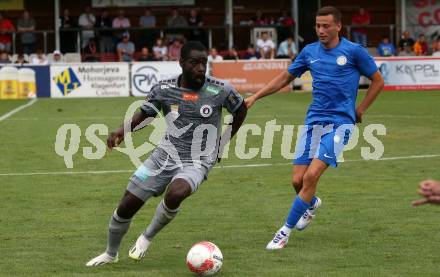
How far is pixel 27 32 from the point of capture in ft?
131

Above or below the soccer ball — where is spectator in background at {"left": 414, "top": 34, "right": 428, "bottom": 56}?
above

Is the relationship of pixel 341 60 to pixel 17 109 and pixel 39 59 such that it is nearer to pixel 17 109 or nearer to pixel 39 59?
pixel 17 109

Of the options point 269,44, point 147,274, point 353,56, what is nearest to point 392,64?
point 269,44

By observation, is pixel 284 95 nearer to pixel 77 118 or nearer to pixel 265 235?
pixel 77 118

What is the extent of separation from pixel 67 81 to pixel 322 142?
78.4ft

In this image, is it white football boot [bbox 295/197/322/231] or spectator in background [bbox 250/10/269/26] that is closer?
white football boot [bbox 295/197/322/231]

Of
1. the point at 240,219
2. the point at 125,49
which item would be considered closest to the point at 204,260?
the point at 240,219

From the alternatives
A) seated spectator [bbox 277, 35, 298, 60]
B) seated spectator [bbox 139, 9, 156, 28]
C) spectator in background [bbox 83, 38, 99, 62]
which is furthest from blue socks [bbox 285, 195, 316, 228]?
seated spectator [bbox 139, 9, 156, 28]

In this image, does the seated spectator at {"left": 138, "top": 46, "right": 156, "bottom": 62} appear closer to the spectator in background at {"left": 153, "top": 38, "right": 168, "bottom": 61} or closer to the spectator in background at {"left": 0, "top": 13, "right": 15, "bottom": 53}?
the spectator in background at {"left": 153, "top": 38, "right": 168, "bottom": 61}

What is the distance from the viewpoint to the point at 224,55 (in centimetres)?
3862

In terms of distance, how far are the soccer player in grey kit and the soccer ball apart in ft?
1.65

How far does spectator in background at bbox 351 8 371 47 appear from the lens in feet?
137

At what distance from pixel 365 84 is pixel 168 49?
785cm

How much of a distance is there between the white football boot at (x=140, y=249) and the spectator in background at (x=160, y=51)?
27551mm
